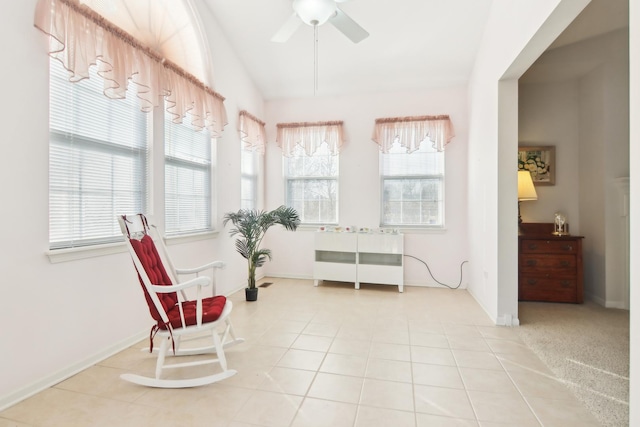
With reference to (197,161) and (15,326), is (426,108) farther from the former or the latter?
(15,326)

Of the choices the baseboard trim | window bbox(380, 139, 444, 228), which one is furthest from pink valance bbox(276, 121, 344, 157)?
the baseboard trim

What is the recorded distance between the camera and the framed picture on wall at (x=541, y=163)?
4.22m

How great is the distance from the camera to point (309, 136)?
4809 millimetres

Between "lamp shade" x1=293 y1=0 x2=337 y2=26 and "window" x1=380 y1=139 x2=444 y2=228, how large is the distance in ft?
7.30

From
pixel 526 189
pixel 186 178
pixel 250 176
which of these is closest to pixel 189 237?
pixel 186 178

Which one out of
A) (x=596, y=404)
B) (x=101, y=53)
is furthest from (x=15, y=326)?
(x=596, y=404)

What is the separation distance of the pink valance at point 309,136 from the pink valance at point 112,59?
5.85 ft

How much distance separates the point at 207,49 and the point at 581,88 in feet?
15.1

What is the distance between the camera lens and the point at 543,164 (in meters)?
4.23

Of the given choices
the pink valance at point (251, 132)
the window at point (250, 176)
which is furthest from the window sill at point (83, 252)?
the pink valance at point (251, 132)

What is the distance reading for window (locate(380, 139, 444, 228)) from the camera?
4.59 meters

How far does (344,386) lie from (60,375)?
180 centimetres

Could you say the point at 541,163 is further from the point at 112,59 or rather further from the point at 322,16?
the point at 112,59

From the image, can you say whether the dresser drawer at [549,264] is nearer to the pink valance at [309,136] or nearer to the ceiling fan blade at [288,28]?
the pink valance at [309,136]
